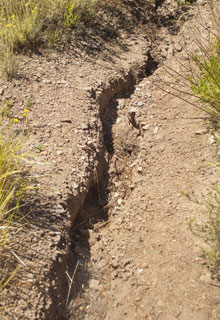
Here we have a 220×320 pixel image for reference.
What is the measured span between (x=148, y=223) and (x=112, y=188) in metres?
0.53

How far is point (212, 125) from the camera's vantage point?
2.98 m

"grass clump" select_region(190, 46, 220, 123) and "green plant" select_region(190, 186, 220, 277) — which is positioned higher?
"grass clump" select_region(190, 46, 220, 123)

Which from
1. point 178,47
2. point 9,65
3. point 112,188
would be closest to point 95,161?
point 112,188

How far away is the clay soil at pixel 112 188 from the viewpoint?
2.09 metres

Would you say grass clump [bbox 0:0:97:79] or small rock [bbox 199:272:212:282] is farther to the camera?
grass clump [bbox 0:0:97:79]

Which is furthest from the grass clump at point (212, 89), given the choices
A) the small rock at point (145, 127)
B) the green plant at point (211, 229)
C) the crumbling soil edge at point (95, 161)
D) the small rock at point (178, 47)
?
the small rock at point (178, 47)

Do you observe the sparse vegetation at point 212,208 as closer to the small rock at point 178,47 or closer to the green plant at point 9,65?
the small rock at point 178,47

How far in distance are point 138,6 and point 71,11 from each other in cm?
101

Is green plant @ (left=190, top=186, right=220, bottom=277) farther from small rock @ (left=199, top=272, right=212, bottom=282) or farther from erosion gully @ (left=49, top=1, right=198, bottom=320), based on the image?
erosion gully @ (left=49, top=1, right=198, bottom=320)

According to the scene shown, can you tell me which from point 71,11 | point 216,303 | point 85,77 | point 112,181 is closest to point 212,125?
point 112,181

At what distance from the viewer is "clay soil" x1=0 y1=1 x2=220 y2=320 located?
6.86ft

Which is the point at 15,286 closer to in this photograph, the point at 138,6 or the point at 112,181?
the point at 112,181

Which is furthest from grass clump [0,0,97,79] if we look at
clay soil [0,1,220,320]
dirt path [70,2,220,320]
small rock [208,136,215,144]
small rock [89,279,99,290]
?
small rock [89,279,99,290]

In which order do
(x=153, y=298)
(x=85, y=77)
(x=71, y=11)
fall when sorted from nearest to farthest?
(x=153, y=298), (x=85, y=77), (x=71, y=11)
